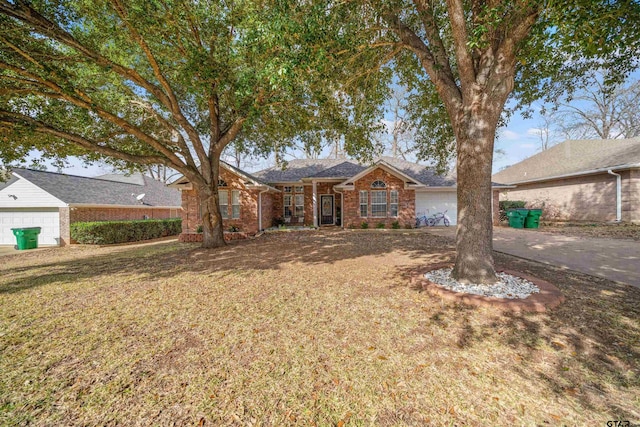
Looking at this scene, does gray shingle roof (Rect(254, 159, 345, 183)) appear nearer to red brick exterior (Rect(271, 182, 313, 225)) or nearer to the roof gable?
red brick exterior (Rect(271, 182, 313, 225))

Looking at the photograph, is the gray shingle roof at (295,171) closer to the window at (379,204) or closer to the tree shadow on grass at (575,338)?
the window at (379,204)

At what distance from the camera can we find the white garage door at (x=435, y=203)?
17047 millimetres

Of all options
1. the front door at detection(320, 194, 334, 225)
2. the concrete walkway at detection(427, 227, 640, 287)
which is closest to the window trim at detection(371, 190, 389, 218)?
the front door at detection(320, 194, 334, 225)

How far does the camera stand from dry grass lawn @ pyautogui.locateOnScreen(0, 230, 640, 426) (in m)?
2.18

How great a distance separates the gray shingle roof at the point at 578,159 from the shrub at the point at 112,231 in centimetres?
2678

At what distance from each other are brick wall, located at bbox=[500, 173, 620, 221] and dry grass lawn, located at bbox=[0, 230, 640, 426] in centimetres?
1492

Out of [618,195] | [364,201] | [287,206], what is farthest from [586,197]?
[287,206]

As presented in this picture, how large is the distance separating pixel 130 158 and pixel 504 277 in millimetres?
10806

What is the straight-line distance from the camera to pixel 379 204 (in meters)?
15.9

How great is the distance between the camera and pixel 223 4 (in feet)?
23.5

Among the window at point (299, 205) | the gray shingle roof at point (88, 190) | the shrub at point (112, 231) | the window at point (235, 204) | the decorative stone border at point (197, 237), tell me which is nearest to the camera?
the decorative stone border at point (197, 237)

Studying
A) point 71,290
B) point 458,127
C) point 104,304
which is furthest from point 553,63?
point 71,290

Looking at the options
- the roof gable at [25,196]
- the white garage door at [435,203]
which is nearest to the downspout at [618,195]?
the white garage door at [435,203]

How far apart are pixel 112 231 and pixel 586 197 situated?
2798 cm
